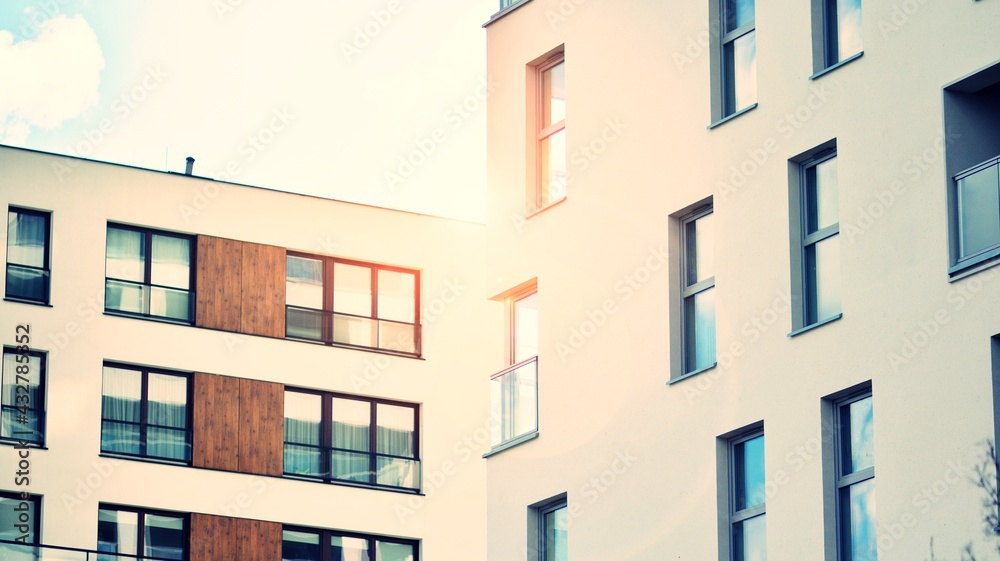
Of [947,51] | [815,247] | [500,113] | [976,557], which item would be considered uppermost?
[500,113]

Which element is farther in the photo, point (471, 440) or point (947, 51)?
point (471, 440)

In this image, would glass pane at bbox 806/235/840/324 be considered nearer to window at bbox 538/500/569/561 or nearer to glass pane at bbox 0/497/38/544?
window at bbox 538/500/569/561

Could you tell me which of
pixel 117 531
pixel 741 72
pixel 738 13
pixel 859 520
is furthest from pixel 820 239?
pixel 117 531

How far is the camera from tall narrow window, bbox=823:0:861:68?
21484 mm

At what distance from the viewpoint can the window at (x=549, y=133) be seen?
26438 millimetres

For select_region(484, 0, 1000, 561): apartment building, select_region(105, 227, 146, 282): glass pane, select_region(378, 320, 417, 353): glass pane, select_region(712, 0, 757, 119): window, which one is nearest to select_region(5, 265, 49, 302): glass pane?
select_region(105, 227, 146, 282): glass pane

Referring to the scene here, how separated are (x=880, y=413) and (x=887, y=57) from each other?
3.66m

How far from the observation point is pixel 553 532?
25219mm

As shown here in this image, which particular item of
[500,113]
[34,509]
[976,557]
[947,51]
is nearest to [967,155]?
[947,51]

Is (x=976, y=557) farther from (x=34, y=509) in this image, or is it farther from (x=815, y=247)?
(x=34, y=509)

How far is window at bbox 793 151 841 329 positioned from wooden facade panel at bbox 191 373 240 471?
71.3ft

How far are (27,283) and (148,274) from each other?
2.54 metres

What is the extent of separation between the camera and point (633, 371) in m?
23.8

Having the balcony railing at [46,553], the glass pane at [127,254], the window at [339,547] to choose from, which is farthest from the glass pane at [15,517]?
the window at [339,547]
